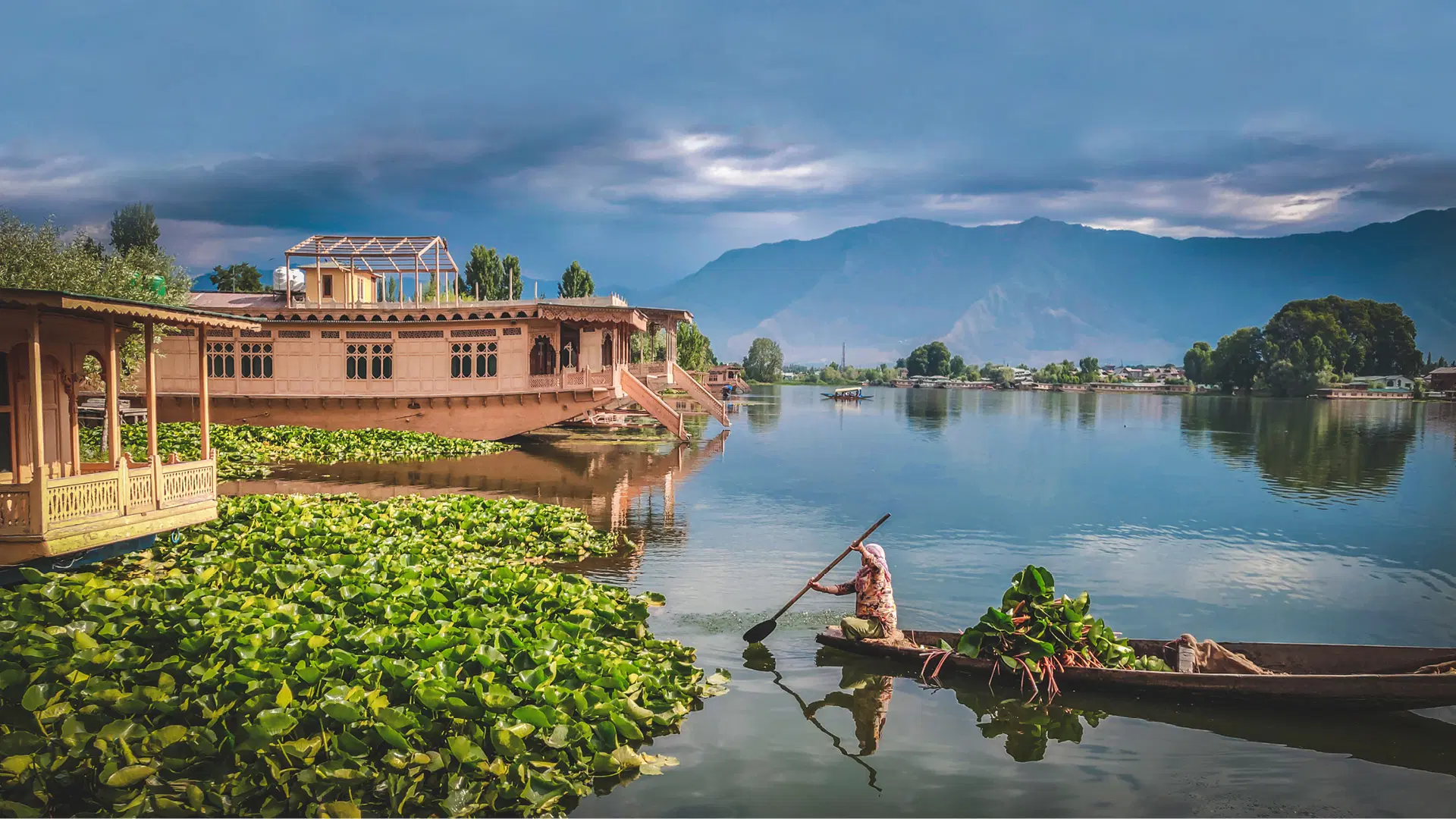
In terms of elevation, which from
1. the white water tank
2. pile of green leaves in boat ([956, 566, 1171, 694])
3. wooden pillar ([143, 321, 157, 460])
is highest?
the white water tank

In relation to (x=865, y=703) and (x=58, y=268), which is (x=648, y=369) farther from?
(x=865, y=703)

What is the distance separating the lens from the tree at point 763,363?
168 meters

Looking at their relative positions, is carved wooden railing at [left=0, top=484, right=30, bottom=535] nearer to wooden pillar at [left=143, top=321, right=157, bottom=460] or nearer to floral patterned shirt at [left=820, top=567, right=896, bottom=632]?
wooden pillar at [left=143, top=321, right=157, bottom=460]

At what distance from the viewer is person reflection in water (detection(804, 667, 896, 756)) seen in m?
9.42

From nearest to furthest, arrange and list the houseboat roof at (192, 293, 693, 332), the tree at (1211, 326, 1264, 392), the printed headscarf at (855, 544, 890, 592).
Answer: the printed headscarf at (855, 544, 890, 592) < the houseboat roof at (192, 293, 693, 332) < the tree at (1211, 326, 1264, 392)

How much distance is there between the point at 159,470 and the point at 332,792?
250 inches

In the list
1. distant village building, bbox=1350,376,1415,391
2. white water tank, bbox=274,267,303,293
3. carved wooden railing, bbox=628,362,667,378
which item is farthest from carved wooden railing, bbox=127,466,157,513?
distant village building, bbox=1350,376,1415,391

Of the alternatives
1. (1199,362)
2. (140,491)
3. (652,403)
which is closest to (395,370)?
(652,403)

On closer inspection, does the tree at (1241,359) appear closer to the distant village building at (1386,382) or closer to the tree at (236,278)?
the distant village building at (1386,382)

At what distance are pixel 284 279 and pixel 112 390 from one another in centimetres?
2728

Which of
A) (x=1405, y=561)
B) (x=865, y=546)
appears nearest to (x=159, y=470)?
(x=865, y=546)

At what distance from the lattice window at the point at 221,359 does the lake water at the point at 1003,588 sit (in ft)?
35.4

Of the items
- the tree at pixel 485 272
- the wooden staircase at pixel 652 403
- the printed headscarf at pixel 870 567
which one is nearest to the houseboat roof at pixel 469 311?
the wooden staircase at pixel 652 403

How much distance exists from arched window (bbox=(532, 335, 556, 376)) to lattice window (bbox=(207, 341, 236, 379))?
10634mm
